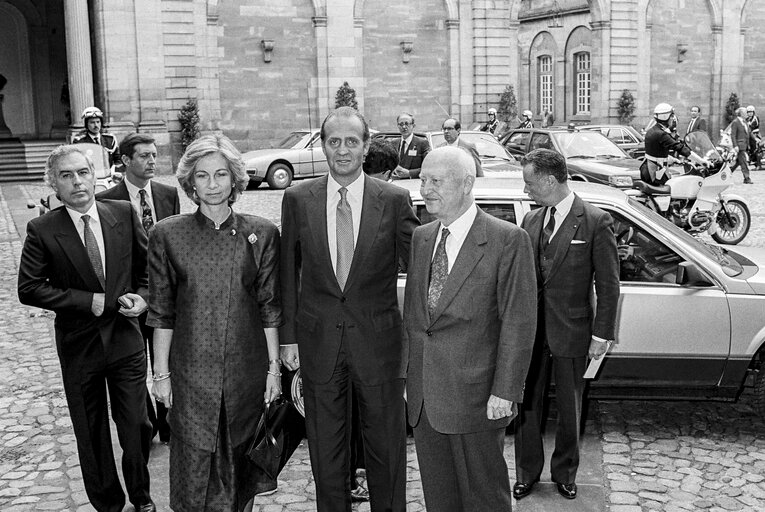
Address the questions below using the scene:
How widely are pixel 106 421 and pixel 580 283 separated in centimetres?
271

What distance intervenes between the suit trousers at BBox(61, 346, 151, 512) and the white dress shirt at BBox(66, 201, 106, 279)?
572 millimetres

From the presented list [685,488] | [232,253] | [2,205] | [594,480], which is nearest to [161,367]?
[232,253]

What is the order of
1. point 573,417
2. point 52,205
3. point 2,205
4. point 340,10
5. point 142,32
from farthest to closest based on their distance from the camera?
1. point 340,10
2. point 142,32
3. point 2,205
4. point 52,205
5. point 573,417

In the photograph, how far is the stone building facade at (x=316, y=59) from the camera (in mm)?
26422

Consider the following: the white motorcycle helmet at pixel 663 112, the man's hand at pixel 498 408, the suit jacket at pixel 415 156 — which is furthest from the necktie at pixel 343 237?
the white motorcycle helmet at pixel 663 112

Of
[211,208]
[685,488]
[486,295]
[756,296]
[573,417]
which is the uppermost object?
[211,208]

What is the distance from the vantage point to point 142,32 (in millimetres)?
26297

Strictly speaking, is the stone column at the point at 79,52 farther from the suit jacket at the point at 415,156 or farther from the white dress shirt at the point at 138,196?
the white dress shirt at the point at 138,196

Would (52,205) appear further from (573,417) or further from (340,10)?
(340,10)

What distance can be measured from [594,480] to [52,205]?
7784mm

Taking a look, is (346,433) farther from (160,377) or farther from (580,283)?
(580,283)

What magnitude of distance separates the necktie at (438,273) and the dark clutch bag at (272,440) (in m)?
0.95

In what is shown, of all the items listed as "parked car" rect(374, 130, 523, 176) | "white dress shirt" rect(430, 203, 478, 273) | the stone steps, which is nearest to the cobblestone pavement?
"white dress shirt" rect(430, 203, 478, 273)

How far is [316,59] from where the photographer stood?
2930cm
